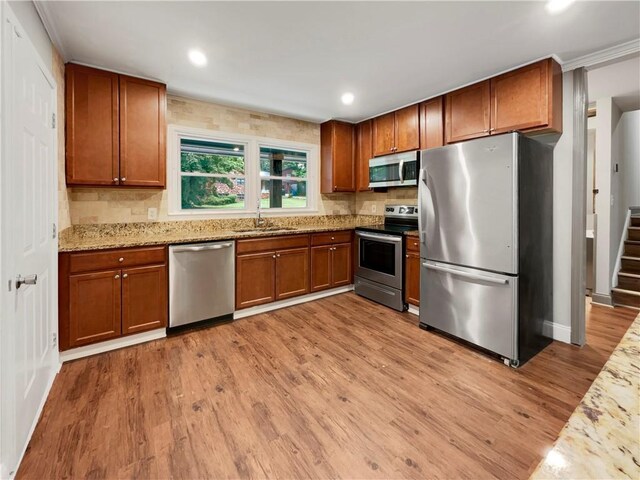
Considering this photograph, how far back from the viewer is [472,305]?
271 centimetres

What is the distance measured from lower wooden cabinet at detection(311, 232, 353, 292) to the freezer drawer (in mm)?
1332

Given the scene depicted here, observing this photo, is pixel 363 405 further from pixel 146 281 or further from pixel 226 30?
pixel 226 30

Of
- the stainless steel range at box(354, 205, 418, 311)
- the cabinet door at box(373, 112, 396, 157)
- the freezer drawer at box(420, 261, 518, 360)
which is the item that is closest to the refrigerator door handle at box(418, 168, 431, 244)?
the freezer drawer at box(420, 261, 518, 360)

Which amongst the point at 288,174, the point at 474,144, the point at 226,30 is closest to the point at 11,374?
the point at 226,30

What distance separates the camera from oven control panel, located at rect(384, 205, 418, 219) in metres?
4.07

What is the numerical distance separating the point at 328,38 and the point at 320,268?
8.44ft

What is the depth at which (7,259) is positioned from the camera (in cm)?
136

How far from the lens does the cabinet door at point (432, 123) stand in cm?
339

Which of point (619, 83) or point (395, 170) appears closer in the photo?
point (619, 83)

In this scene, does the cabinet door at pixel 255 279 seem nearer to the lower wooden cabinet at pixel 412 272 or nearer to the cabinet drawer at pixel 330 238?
the cabinet drawer at pixel 330 238

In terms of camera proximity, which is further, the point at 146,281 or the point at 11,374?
the point at 146,281

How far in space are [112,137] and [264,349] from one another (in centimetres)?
238

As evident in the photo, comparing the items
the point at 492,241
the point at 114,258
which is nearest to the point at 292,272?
the point at 114,258

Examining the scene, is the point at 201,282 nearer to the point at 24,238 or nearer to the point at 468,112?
the point at 24,238
